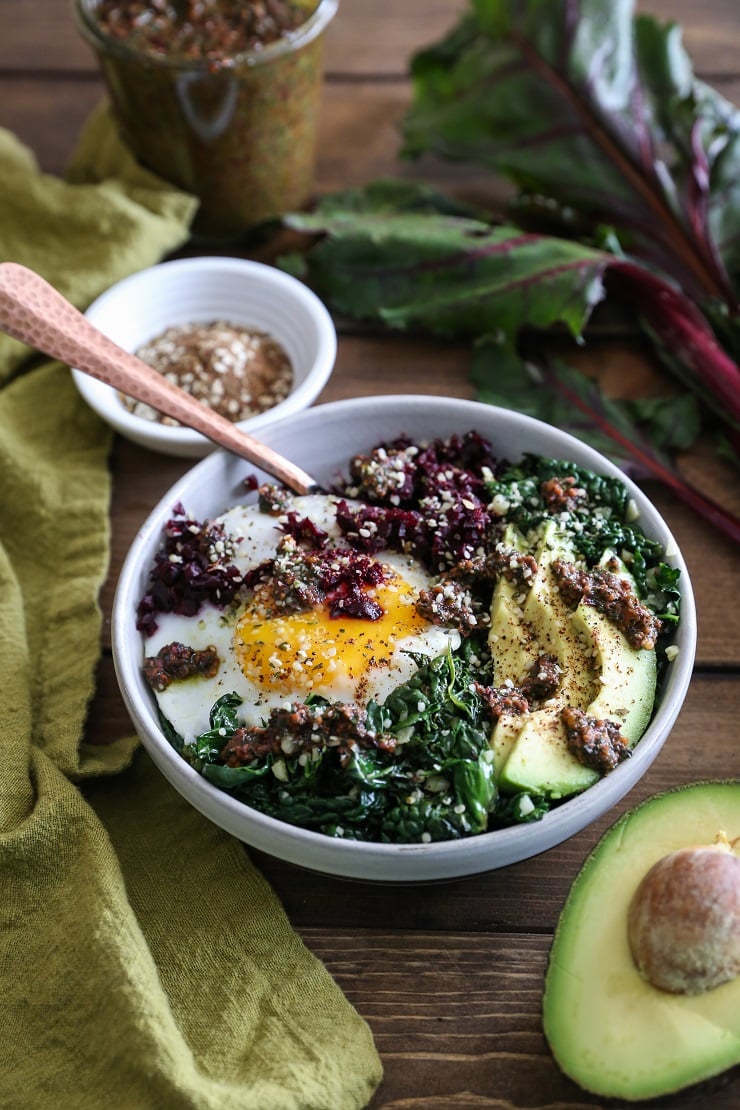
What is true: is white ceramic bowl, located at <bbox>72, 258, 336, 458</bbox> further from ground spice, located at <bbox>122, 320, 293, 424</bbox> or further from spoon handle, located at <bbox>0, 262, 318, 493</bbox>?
spoon handle, located at <bbox>0, 262, 318, 493</bbox>

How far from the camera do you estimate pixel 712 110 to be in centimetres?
309

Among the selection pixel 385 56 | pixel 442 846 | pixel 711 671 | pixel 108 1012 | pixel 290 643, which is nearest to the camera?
pixel 442 846

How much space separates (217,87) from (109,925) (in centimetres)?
211

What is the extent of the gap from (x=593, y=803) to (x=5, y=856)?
43.7 inches

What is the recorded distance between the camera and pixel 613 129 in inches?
120

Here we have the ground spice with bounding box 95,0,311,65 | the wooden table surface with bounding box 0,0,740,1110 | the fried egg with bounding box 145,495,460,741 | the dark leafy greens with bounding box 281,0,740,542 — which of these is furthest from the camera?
the ground spice with bounding box 95,0,311,65

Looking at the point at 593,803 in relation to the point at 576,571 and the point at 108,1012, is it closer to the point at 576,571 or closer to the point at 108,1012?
the point at 576,571

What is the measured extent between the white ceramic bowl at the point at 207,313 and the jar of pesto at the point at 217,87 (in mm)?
316

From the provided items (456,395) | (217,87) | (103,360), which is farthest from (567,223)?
(103,360)

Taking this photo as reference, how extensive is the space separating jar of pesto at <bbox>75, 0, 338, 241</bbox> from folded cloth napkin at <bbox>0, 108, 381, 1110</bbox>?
3.70 ft

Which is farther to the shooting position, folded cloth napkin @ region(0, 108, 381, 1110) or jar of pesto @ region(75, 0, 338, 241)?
jar of pesto @ region(75, 0, 338, 241)

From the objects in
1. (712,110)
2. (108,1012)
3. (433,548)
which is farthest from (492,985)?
(712,110)

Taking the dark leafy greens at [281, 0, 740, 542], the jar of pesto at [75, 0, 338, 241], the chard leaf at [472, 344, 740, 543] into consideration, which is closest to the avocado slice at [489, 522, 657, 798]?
the chard leaf at [472, 344, 740, 543]

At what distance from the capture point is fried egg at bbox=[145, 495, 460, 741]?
1.97 meters
